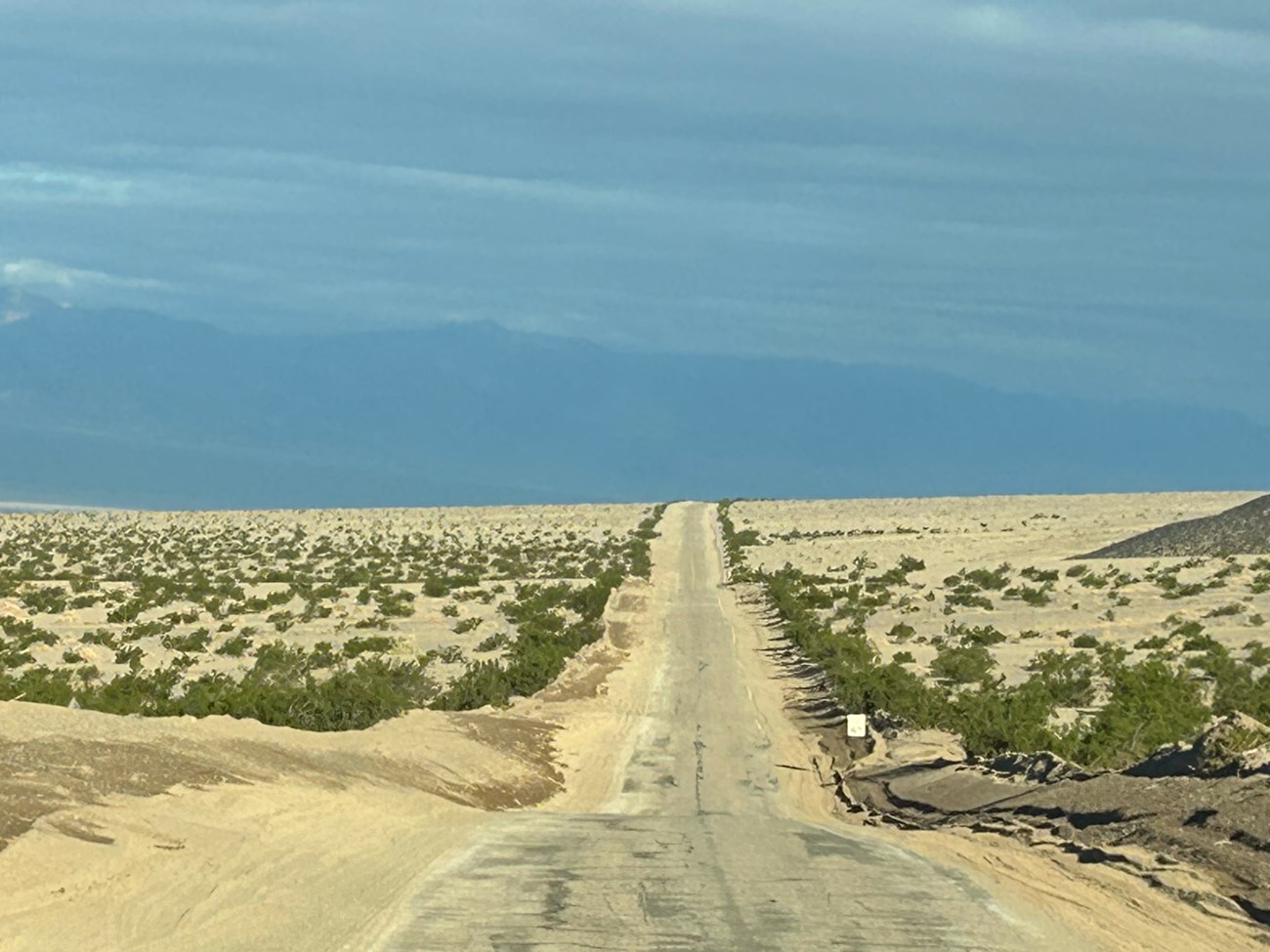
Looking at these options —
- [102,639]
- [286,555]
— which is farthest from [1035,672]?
[286,555]

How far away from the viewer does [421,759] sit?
22.4 m

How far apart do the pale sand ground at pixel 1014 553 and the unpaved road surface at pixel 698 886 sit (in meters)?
16.2

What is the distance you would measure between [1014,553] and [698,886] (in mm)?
68541

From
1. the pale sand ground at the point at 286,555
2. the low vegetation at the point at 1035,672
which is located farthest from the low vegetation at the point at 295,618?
the low vegetation at the point at 1035,672

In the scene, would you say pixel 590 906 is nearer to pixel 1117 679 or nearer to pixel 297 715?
pixel 297 715

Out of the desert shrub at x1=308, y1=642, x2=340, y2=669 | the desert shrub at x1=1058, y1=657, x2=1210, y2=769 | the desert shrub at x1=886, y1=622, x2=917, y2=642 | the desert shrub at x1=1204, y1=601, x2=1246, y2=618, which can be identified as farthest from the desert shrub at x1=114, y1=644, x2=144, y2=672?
the desert shrub at x1=1204, y1=601, x2=1246, y2=618

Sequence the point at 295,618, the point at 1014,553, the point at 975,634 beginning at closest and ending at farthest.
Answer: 1. the point at 975,634
2. the point at 295,618
3. the point at 1014,553

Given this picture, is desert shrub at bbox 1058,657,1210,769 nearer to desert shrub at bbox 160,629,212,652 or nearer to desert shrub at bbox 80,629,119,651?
desert shrub at bbox 160,629,212,652

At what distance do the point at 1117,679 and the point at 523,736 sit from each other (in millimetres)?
10367

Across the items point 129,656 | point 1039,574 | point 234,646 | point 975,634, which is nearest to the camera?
point 129,656

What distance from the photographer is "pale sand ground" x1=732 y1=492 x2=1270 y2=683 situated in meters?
43.5

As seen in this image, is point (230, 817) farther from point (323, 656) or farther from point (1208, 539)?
point (1208, 539)

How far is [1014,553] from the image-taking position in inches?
3135

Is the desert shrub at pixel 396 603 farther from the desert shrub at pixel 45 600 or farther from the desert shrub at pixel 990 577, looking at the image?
the desert shrub at pixel 990 577
